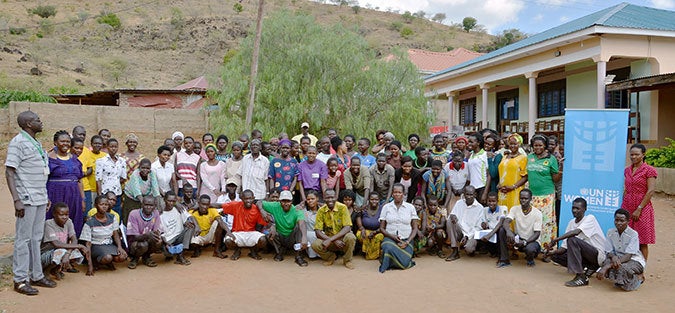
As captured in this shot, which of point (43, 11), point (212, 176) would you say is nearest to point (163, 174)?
point (212, 176)

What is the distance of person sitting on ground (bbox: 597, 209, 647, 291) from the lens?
19.0 ft

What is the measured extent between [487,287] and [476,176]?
205 cm

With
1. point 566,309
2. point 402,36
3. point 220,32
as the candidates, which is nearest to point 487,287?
point 566,309

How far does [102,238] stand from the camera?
6.57 metres

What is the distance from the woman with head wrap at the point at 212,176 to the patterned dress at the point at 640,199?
545cm

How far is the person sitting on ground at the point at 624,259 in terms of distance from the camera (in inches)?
228

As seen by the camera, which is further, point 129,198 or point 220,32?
point 220,32

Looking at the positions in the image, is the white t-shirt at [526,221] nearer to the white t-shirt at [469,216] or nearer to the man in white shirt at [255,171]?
the white t-shirt at [469,216]

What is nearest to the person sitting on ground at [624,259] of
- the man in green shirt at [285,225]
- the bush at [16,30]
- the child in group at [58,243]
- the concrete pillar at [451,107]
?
the man in green shirt at [285,225]

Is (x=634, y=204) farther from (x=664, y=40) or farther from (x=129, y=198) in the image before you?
(x=664, y=40)

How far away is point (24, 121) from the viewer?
5.42 m

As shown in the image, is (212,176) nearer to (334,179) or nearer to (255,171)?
(255,171)

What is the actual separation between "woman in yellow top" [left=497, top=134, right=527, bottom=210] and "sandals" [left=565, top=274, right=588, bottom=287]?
140 cm

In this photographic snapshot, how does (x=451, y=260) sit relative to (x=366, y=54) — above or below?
below
